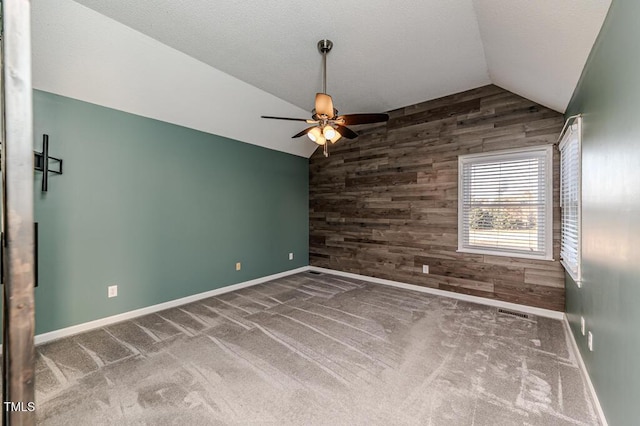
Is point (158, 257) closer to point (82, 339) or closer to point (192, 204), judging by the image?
point (192, 204)

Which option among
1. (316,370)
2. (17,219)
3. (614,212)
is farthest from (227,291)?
(614,212)

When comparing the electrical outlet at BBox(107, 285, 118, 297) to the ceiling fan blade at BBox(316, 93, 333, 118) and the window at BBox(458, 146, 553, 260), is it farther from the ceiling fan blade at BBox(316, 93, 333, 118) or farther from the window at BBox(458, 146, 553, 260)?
the window at BBox(458, 146, 553, 260)

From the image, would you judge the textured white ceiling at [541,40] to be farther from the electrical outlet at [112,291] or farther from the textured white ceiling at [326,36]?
the electrical outlet at [112,291]

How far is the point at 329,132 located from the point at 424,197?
7.50ft

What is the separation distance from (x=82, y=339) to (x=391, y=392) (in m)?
2.99

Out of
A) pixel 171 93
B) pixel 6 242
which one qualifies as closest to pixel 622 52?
pixel 6 242

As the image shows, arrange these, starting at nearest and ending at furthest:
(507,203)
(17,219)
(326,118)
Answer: (17,219) < (326,118) < (507,203)

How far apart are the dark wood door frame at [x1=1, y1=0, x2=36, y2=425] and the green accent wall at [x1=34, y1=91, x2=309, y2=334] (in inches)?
94.5

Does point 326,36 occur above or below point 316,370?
above

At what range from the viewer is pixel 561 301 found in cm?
321

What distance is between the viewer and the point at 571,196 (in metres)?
2.56

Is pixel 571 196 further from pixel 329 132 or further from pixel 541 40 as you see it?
pixel 329 132

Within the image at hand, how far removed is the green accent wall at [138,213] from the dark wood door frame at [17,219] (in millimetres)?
2401

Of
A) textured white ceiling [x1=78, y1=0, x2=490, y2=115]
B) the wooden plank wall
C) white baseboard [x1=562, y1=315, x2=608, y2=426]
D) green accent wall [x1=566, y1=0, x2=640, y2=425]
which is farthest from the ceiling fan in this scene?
white baseboard [x1=562, y1=315, x2=608, y2=426]
